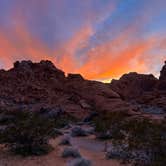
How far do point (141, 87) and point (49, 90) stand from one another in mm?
25362

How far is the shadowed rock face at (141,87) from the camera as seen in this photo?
70188mm

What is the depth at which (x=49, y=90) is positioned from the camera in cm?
6462

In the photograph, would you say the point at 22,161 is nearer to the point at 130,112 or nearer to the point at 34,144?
the point at 34,144

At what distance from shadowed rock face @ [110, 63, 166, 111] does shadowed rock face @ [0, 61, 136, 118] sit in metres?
10.1

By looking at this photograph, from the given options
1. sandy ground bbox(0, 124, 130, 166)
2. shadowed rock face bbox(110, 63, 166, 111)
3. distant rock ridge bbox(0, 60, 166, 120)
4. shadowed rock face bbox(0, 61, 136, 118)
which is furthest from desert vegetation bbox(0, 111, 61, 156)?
shadowed rock face bbox(110, 63, 166, 111)

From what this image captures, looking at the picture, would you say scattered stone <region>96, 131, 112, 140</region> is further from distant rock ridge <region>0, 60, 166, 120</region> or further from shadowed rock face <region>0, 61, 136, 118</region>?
shadowed rock face <region>0, 61, 136, 118</region>

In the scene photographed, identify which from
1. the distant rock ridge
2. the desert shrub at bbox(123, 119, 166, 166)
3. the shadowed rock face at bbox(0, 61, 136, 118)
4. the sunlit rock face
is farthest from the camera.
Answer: the sunlit rock face

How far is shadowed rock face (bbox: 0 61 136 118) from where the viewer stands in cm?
5544

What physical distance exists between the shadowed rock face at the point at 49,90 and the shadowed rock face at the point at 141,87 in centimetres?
1011

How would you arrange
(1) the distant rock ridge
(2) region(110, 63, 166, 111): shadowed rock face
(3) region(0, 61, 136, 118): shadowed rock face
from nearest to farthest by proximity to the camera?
(1) the distant rock ridge → (3) region(0, 61, 136, 118): shadowed rock face → (2) region(110, 63, 166, 111): shadowed rock face

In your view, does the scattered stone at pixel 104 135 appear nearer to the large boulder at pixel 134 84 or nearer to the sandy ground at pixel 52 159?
the sandy ground at pixel 52 159

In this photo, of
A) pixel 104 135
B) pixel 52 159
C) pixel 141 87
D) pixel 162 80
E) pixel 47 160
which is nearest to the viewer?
pixel 47 160

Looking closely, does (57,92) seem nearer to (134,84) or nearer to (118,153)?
(134,84)

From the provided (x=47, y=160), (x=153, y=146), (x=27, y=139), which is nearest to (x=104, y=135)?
(x=27, y=139)
